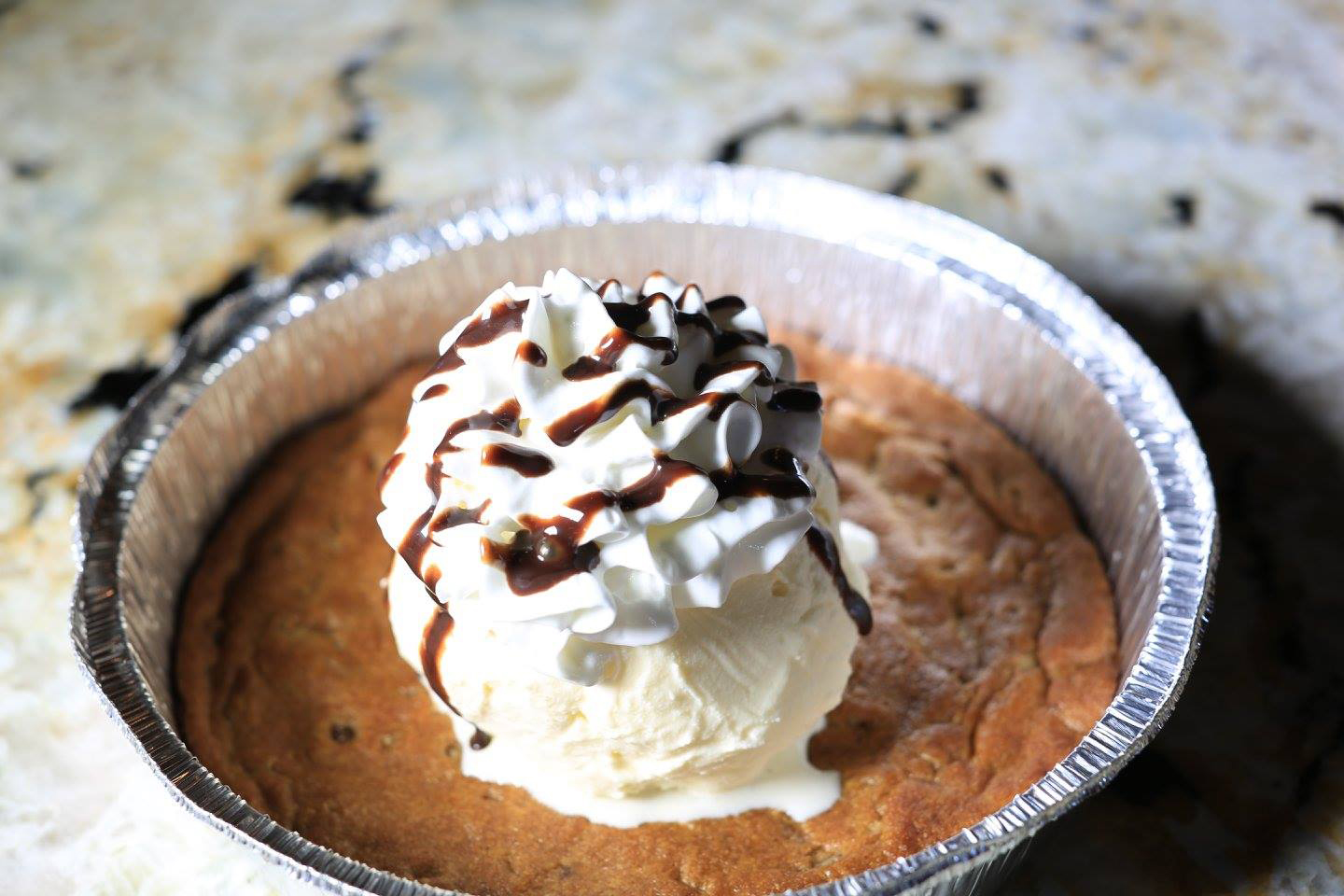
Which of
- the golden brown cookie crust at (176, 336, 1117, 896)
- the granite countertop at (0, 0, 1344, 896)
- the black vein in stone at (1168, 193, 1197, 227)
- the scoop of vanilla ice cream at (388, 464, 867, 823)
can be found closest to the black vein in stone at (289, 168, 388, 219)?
the granite countertop at (0, 0, 1344, 896)

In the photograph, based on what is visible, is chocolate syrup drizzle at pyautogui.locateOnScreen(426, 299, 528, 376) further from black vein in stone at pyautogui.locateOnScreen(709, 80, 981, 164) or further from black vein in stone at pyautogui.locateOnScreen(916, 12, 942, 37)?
black vein in stone at pyautogui.locateOnScreen(916, 12, 942, 37)

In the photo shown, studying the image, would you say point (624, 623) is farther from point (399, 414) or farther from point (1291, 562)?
point (1291, 562)

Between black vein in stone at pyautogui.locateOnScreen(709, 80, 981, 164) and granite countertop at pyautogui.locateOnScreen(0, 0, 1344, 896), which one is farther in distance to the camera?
black vein in stone at pyautogui.locateOnScreen(709, 80, 981, 164)

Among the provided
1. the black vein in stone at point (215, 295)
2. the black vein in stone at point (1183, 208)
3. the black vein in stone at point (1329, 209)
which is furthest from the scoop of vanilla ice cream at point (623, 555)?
the black vein in stone at point (1329, 209)

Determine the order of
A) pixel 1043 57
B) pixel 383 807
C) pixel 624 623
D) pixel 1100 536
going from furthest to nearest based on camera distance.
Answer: pixel 1043 57, pixel 1100 536, pixel 383 807, pixel 624 623

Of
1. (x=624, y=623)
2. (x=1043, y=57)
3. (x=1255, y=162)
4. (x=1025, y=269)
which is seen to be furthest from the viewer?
(x=1043, y=57)

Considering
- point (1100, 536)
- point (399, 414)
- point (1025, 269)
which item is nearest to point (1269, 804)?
point (1100, 536)
